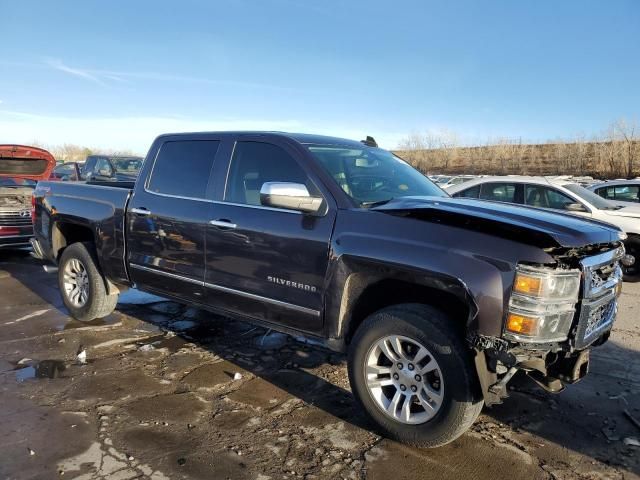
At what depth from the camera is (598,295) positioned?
120 inches

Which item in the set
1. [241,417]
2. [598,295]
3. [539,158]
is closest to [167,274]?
[241,417]

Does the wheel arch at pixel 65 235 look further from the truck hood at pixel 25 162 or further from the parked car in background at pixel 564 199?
the parked car in background at pixel 564 199

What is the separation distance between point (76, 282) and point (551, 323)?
16.2 ft

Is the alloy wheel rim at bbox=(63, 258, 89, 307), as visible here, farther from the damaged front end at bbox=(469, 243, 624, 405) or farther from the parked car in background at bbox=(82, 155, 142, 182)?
the parked car in background at bbox=(82, 155, 142, 182)

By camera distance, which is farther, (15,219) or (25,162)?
(25,162)

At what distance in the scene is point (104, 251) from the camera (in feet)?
16.9

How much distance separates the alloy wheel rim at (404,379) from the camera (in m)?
3.15

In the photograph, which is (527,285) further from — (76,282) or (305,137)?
(76,282)

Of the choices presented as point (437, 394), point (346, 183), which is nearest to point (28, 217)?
point (346, 183)

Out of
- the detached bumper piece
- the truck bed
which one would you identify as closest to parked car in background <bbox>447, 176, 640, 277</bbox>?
the detached bumper piece

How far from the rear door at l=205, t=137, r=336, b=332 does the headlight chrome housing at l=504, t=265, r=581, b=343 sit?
1230 millimetres

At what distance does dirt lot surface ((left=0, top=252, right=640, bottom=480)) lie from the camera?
3.03 meters

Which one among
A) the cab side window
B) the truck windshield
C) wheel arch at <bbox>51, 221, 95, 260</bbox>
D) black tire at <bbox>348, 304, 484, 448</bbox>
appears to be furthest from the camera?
wheel arch at <bbox>51, 221, 95, 260</bbox>

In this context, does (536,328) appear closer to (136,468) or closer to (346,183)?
(346,183)
